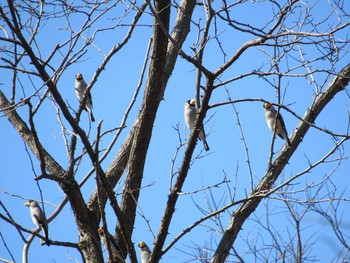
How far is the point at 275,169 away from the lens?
5.05 meters

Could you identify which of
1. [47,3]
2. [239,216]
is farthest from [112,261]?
[47,3]

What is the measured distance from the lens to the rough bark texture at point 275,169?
15.2 ft

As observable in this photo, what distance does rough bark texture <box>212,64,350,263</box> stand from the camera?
4645 mm

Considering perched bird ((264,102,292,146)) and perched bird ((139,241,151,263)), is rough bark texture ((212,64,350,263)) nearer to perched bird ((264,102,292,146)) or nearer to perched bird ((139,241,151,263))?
perched bird ((264,102,292,146))

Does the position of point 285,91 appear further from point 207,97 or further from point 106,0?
point 106,0

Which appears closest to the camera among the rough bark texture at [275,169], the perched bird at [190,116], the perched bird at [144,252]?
the rough bark texture at [275,169]

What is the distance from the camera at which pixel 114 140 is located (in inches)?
182

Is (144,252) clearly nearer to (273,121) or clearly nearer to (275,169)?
(273,121)

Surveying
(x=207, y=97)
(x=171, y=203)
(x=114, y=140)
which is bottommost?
(x=171, y=203)

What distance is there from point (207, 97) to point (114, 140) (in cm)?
133

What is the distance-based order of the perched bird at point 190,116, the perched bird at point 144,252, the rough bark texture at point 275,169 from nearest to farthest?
1. the rough bark texture at point 275,169
2. the perched bird at point 190,116
3. the perched bird at point 144,252

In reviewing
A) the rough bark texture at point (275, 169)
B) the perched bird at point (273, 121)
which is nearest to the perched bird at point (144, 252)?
the perched bird at point (273, 121)

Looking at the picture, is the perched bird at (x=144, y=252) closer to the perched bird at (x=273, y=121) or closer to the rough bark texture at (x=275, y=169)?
the perched bird at (x=273, y=121)

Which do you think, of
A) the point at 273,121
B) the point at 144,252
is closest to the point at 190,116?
the point at 273,121
